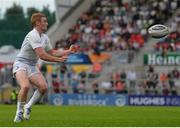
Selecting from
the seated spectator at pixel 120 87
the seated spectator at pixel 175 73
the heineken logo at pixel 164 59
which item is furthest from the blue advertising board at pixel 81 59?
the seated spectator at pixel 175 73

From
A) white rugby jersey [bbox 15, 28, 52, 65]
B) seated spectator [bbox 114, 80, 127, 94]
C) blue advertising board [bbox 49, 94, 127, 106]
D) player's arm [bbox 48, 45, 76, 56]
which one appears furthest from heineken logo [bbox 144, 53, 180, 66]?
white rugby jersey [bbox 15, 28, 52, 65]

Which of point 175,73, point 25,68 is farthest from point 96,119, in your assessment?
point 175,73

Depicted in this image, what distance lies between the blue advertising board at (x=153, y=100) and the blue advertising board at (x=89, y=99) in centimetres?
47

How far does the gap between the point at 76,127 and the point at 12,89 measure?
2545 centimetres

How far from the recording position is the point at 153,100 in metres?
35.1

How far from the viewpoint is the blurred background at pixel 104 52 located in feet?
119

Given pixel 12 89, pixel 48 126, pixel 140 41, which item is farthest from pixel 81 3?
pixel 48 126

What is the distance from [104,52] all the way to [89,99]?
5466 mm

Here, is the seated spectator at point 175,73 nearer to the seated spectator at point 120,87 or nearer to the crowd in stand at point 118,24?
the seated spectator at point 120,87

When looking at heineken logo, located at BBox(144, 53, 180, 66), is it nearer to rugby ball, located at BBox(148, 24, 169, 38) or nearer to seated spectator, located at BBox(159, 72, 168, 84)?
seated spectator, located at BBox(159, 72, 168, 84)

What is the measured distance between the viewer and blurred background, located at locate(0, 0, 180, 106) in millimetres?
36219

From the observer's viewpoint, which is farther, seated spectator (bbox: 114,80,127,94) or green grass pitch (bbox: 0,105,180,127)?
seated spectator (bbox: 114,80,127,94)

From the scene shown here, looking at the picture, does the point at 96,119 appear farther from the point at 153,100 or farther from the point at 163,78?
the point at 163,78

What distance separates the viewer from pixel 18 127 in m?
12.5
